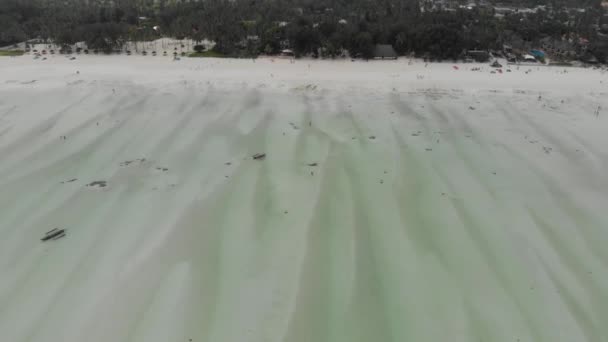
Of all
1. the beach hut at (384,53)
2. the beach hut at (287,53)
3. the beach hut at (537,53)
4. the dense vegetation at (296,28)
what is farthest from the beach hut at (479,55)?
the beach hut at (287,53)

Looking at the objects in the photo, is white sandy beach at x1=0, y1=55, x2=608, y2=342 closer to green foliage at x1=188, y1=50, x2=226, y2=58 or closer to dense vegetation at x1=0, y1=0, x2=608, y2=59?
green foliage at x1=188, y1=50, x2=226, y2=58

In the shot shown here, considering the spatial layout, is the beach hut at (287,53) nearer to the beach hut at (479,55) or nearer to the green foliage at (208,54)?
the green foliage at (208,54)

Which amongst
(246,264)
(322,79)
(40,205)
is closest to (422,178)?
(246,264)

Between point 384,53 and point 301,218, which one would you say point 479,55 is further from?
point 301,218

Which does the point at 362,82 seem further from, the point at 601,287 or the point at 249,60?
the point at 601,287

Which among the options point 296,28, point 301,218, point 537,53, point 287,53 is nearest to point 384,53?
point 296,28

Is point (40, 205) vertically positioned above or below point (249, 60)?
below

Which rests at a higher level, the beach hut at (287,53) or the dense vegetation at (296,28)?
the dense vegetation at (296,28)
